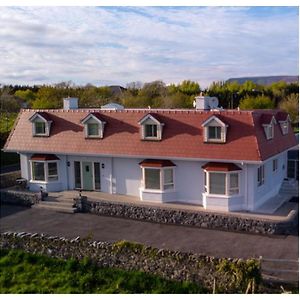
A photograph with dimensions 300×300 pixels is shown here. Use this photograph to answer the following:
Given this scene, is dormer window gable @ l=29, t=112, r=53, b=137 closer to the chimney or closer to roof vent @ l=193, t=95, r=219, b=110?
the chimney

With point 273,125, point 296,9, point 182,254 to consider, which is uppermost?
point 296,9

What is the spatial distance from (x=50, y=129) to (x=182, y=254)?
10.3 m

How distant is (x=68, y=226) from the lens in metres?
15.8

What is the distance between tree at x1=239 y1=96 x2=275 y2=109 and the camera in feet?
109

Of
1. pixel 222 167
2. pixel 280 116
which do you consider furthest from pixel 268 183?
pixel 280 116

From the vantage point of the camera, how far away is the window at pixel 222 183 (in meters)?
16.2

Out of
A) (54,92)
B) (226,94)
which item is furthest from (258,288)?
(226,94)

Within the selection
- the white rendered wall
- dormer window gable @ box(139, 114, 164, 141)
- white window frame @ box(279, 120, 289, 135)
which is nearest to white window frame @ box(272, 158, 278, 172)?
the white rendered wall

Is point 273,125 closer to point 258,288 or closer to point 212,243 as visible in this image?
point 212,243

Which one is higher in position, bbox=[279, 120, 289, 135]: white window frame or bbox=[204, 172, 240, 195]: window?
bbox=[279, 120, 289, 135]: white window frame

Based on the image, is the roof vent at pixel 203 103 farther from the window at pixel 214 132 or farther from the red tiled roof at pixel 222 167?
the red tiled roof at pixel 222 167

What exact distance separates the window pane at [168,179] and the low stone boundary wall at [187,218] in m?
1.32

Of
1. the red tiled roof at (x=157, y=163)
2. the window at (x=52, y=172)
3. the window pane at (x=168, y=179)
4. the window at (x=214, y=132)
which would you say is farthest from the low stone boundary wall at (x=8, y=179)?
the window at (x=214, y=132)

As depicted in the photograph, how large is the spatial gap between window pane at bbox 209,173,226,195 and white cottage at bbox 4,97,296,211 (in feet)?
0.12
